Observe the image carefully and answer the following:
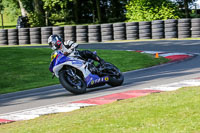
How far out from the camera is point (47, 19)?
51.2 metres

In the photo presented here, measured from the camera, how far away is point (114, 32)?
91.0ft

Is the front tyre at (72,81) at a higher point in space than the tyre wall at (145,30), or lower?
lower

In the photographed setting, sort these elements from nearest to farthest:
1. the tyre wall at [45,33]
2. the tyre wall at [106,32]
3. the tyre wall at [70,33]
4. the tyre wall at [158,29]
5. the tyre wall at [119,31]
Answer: the tyre wall at [158,29], the tyre wall at [119,31], the tyre wall at [106,32], the tyre wall at [70,33], the tyre wall at [45,33]

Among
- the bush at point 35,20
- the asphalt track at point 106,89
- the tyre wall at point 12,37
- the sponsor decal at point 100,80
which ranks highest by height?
the bush at point 35,20

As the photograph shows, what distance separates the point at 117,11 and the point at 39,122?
52.0 metres

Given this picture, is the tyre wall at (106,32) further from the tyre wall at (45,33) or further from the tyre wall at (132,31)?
the tyre wall at (45,33)

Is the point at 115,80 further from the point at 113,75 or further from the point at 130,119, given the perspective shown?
the point at 130,119

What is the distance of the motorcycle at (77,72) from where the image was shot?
390 inches

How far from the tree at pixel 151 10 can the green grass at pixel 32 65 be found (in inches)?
587

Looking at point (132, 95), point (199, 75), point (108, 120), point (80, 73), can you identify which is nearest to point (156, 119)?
point (108, 120)

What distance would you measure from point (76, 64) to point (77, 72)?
1.09ft

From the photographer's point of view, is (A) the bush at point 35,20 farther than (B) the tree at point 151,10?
Yes

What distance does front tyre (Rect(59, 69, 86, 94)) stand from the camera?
985 cm

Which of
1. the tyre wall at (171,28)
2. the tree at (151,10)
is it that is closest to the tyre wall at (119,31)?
the tyre wall at (171,28)
